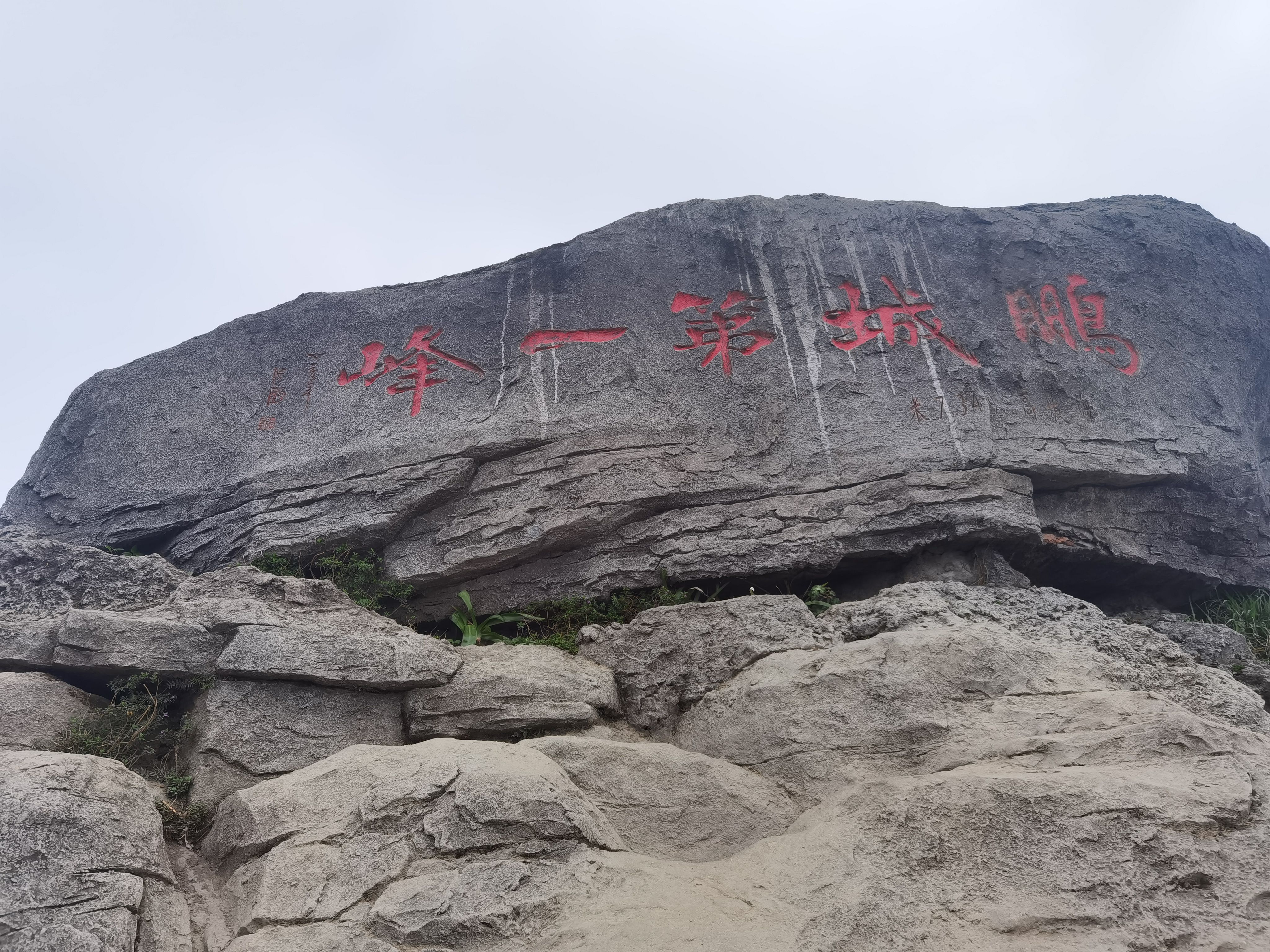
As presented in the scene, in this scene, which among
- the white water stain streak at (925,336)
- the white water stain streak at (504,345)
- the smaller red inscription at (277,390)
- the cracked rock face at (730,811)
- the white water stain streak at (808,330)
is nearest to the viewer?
the cracked rock face at (730,811)

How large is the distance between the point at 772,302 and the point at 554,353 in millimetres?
1914

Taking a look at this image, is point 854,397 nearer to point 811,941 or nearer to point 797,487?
point 797,487

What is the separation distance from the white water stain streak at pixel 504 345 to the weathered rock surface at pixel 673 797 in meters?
3.37

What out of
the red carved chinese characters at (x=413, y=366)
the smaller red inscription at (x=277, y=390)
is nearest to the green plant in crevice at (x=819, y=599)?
the red carved chinese characters at (x=413, y=366)

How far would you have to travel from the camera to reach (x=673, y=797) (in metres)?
5.06

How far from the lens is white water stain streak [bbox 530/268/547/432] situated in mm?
7605

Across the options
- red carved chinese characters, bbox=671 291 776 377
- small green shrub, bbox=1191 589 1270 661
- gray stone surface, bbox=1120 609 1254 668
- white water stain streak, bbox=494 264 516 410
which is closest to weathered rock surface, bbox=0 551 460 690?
white water stain streak, bbox=494 264 516 410

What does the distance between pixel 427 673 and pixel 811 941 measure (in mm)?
2850

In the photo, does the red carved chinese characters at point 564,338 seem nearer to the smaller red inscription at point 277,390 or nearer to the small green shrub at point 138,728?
the smaller red inscription at point 277,390

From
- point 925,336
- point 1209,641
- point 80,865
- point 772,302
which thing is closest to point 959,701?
point 1209,641

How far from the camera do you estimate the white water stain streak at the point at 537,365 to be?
761cm

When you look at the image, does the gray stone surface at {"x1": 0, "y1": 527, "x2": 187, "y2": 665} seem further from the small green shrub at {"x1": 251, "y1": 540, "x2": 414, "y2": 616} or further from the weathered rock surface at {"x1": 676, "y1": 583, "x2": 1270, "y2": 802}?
the weathered rock surface at {"x1": 676, "y1": 583, "x2": 1270, "y2": 802}

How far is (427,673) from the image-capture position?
19.1 feet

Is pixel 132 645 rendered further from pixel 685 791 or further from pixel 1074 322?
pixel 1074 322
